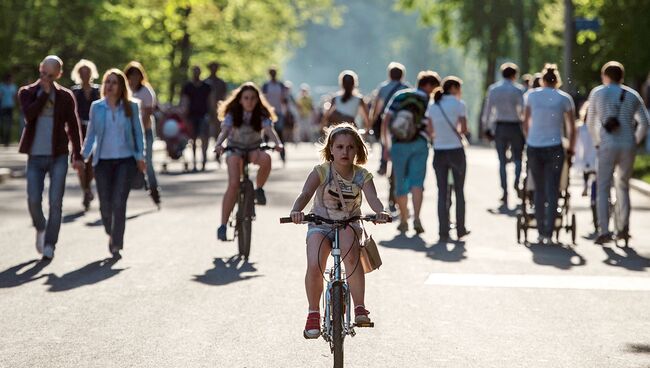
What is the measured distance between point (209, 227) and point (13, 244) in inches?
102

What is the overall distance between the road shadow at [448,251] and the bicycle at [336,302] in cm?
600

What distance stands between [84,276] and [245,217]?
1.92 meters

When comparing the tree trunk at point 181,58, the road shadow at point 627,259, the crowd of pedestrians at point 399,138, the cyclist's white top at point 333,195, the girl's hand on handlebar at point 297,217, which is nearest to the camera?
the girl's hand on handlebar at point 297,217

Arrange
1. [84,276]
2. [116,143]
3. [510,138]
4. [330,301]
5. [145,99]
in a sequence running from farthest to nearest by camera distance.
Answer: [510,138] < [145,99] < [116,143] < [84,276] < [330,301]

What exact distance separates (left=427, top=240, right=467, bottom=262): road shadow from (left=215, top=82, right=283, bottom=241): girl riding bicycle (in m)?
1.77

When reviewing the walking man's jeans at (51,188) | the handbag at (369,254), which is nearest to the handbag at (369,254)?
the handbag at (369,254)

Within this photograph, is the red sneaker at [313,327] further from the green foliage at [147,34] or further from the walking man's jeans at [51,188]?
the green foliage at [147,34]

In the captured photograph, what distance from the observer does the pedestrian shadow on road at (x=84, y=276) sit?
464 inches

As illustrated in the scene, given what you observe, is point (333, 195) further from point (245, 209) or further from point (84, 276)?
point (245, 209)

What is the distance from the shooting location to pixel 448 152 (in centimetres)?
1570

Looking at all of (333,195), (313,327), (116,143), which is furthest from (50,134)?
(313,327)

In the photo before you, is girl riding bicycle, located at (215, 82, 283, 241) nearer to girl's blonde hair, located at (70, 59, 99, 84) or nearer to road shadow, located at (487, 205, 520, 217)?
girl's blonde hair, located at (70, 59, 99, 84)

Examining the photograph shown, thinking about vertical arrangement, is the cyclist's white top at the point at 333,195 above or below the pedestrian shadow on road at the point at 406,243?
above

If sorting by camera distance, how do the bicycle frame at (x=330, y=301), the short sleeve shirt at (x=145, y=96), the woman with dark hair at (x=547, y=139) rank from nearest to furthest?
the bicycle frame at (x=330, y=301) → the woman with dark hair at (x=547, y=139) → the short sleeve shirt at (x=145, y=96)
